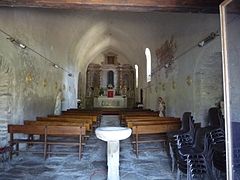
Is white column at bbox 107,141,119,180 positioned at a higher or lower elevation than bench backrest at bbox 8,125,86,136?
lower

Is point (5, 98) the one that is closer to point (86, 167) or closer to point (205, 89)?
point (86, 167)

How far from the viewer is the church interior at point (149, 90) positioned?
3070 mm

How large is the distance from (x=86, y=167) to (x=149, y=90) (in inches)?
398

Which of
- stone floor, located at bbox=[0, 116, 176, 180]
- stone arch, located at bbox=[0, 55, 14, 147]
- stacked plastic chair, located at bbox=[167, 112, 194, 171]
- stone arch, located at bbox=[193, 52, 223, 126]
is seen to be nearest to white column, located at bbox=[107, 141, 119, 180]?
stone floor, located at bbox=[0, 116, 176, 180]

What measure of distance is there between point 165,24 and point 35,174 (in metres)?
8.32

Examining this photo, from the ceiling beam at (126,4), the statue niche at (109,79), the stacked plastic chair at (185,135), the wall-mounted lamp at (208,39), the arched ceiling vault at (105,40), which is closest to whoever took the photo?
the ceiling beam at (126,4)

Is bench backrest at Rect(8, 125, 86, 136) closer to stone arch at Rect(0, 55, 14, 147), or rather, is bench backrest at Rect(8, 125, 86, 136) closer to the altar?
stone arch at Rect(0, 55, 14, 147)

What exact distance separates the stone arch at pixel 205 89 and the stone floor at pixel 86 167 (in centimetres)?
193

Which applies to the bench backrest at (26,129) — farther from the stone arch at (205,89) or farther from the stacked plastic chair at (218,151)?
the stone arch at (205,89)

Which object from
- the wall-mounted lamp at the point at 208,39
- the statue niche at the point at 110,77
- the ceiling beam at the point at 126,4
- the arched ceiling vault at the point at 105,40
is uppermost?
the arched ceiling vault at the point at 105,40

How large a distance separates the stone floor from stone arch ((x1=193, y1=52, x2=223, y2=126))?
1928 mm

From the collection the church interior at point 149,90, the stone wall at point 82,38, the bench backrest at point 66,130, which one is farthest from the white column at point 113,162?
the stone wall at point 82,38

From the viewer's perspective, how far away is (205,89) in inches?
283

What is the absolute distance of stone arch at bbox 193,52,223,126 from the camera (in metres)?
7.18
